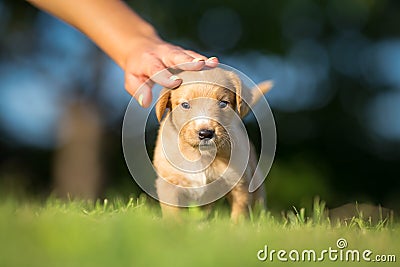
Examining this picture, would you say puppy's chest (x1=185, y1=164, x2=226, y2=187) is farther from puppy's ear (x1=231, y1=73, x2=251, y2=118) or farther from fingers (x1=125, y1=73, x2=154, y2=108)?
fingers (x1=125, y1=73, x2=154, y2=108)

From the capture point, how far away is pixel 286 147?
1123cm

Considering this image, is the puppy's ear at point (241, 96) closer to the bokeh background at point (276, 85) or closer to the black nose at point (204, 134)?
the black nose at point (204, 134)

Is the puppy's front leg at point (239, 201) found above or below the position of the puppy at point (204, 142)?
below

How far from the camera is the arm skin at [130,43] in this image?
2.67 m

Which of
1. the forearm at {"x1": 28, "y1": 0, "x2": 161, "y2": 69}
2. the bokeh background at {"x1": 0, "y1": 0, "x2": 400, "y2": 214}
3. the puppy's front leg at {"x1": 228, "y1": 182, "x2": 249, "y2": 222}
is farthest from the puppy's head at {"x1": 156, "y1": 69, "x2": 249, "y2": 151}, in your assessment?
the bokeh background at {"x1": 0, "y1": 0, "x2": 400, "y2": 214}

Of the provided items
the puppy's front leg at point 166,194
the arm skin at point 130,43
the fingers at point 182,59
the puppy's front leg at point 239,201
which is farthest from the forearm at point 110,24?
the puppy's front leg at point 239,201

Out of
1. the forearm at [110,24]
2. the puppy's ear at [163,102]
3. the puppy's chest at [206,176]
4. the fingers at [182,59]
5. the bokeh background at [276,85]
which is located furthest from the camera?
the bokeh background at [276,85]

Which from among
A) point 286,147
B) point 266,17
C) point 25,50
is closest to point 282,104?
point 286,147

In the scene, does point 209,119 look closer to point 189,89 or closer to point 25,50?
point 189,89

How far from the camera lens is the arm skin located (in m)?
2.67

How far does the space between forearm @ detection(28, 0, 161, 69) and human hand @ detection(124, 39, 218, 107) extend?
0.04 m

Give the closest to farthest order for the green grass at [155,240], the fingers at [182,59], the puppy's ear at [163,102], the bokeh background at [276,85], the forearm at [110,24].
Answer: the green grass at [155,240], the fingers at [182,59], the forearm at [110,24], the puppy's ear at [163,102], the bokeh background at [276,85]

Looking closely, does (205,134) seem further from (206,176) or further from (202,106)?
(206,176)

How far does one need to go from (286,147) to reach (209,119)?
857 centimetres
